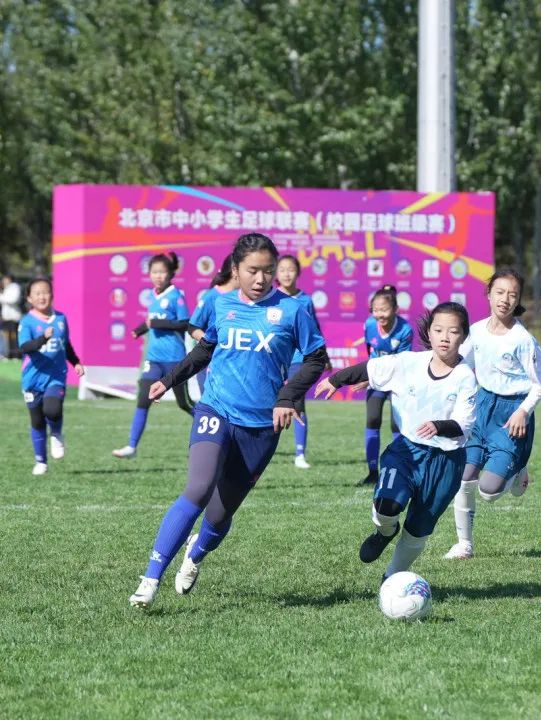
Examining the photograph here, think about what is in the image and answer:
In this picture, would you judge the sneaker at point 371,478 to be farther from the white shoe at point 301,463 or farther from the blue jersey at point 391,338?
the white shoe at point 301,463

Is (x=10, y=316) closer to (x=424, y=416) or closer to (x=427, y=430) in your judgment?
(x=424, y=416)

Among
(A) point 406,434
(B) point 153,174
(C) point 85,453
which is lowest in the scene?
(C) point 85,453

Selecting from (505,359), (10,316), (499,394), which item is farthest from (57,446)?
(10,316)

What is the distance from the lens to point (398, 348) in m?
13.1

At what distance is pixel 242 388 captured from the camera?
715cm

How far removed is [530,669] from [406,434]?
1742 millimetres

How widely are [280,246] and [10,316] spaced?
40.9ft

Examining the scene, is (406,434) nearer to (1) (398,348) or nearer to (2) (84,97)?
(1) (398,348)

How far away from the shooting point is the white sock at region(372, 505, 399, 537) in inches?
283

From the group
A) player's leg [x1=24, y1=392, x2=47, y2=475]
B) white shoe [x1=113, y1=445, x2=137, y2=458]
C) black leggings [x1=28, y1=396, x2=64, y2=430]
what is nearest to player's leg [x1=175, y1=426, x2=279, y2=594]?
black leggings [x1=28, y1=396, x2=64, y2=430]

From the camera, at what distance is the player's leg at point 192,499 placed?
6914 millimetres

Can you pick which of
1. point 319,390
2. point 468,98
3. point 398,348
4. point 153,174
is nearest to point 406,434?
point 319,390

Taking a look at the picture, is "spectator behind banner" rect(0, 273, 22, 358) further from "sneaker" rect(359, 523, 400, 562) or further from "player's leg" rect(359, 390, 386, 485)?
"sneaker" rect(359, 523, 400, 562)

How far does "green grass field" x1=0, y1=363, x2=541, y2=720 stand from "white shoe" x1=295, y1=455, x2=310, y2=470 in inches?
69.4
